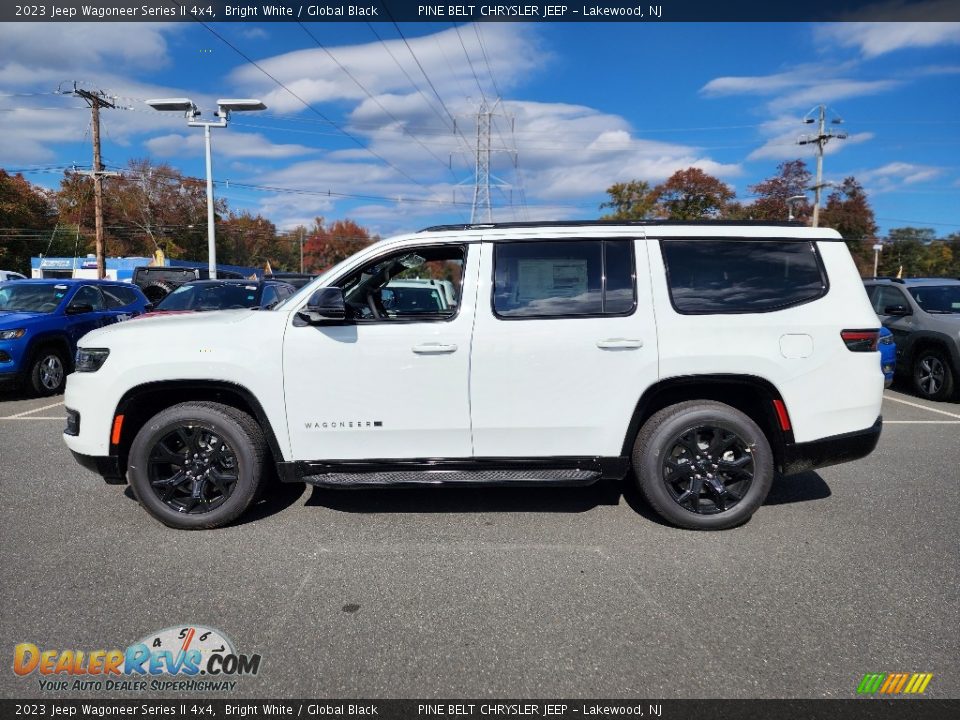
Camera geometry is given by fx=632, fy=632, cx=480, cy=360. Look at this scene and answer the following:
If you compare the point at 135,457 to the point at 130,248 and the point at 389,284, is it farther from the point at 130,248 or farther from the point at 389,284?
the point at 130,248

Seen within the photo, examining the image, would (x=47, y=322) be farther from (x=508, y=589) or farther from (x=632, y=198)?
(x=632, y=198)

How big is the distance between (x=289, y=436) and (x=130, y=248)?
233 feet

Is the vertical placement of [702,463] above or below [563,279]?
below

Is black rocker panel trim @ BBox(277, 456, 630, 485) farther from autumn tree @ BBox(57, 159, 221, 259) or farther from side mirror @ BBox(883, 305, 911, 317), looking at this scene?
autumn tree @ BBox(57, 159, 221, 259)

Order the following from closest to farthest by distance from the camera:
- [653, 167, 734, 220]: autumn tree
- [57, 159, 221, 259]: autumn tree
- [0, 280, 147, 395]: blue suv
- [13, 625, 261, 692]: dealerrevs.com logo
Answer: [13, 625, 261, 692]: dealerrevs.com logo
[0, 280, 147, 395]: blue suv
[653, 167, 734, 220]: autumn tree
[57, 159, 221, 259]: autumn tree

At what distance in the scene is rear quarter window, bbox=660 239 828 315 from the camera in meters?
4.12

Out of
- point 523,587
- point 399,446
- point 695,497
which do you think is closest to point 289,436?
point 399,446

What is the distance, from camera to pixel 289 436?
4082 millimetres

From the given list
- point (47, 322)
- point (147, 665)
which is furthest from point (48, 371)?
point (147, 665)

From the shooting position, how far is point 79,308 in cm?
984

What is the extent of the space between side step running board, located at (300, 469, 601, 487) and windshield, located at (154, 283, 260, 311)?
6.51m

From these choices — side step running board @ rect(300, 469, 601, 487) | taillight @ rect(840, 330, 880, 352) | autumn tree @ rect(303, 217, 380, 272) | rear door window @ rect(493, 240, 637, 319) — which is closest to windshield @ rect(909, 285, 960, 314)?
taillight @ rect(840, 330, 880, 352)

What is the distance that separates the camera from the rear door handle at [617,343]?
401cm

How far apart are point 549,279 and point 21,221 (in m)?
67.7
